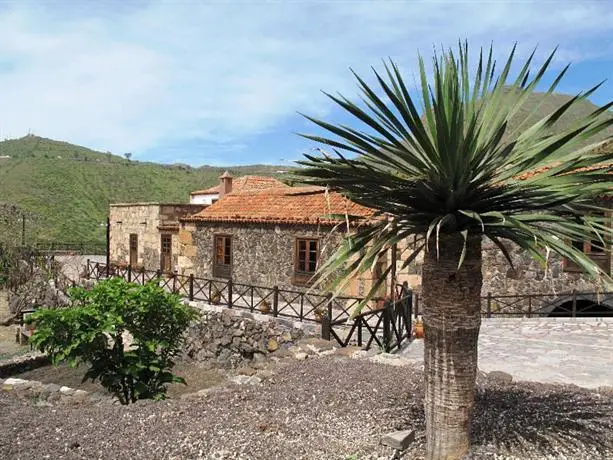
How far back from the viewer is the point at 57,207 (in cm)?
5153

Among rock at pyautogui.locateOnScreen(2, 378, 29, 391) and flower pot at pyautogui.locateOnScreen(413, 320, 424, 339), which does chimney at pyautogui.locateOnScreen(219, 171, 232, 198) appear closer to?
flower pot at pyautogui.locateOnScreen(413, 320, 424, 339)

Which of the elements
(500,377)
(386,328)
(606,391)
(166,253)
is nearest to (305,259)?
(386,328)

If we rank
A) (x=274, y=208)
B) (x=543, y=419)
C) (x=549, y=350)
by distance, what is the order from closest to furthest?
1. (x=543, y=419)
2. (x=549, y=350)
3. (x=274, y=208)

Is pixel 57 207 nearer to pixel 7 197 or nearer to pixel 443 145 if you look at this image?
pixel 7 197

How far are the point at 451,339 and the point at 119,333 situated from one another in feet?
18.5

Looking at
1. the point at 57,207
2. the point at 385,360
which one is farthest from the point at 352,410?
the point at 57,207

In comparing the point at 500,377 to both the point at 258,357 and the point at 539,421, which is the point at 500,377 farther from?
the point at 258,357

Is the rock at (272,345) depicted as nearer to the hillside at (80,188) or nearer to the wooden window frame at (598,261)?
the wooden window frame at (598,261)

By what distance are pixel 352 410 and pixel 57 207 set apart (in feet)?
171

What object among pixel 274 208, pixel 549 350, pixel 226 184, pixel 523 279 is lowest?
pixel 549 350

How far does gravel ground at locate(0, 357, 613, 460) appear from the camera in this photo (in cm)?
494

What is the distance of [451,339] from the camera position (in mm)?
4469

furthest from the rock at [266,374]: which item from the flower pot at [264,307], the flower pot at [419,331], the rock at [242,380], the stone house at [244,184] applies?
the stone house at [244,184]

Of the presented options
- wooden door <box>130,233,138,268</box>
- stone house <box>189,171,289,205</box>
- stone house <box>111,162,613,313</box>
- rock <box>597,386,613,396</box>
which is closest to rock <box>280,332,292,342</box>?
stone house <box>111,162,613,313</box>
